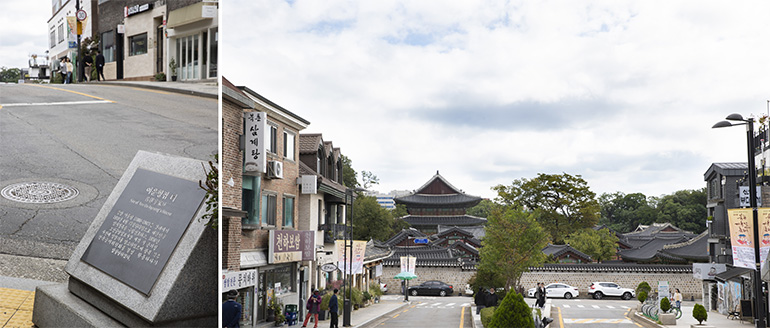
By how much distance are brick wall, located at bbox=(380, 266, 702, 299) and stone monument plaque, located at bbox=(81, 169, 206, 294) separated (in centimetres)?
4493

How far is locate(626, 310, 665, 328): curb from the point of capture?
80.7 feet

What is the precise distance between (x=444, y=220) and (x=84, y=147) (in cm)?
7326

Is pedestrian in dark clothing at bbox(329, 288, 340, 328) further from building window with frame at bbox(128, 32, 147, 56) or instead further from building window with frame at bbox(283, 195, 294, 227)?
building window with frame at bbox(128, 32, 147, 56)

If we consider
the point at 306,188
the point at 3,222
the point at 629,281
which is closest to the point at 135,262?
the point at 3,222

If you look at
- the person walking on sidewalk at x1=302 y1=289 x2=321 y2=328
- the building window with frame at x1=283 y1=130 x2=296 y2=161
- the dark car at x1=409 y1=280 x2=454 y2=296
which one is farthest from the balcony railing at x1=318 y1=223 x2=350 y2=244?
the dark car at x1=409 y1=280 x2=454 y2=296

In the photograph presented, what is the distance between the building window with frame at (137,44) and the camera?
231 inches

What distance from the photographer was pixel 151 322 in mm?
5273

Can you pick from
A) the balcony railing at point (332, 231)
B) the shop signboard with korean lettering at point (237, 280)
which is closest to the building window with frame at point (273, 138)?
the shop signboard with korean lettering at point (237, 280)

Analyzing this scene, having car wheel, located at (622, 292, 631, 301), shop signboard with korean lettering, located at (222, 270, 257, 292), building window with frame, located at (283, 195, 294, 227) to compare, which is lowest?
car wheel, located at (622, 292, 631, 301)

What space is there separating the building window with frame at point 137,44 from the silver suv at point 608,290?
4610 centimetres

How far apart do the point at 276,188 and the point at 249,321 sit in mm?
2379

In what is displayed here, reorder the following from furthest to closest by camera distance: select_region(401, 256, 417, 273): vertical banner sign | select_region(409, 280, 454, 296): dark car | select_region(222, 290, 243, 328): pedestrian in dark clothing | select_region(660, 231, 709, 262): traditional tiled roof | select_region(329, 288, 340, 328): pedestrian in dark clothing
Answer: select_region(409, 280, 454, 296): dark car
select_region(660, 231, 709, 262): traditional tiled roof
select_region(401, 256, 417, 273): vertical banner sign
select_region(329, 288, 340, 328): pedestrian in dark clothing
select_region(222, 290, 243, 328): pedestrian in dark clothing

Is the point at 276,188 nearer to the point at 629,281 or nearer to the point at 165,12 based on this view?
the point at 165,12

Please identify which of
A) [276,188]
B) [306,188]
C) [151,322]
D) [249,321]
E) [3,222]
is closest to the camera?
[151,322]
